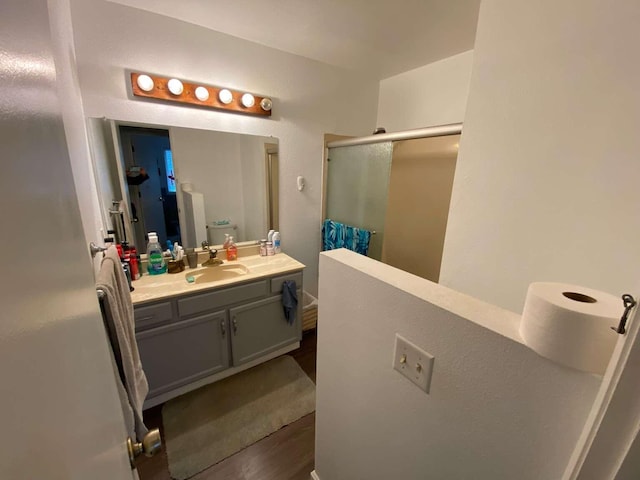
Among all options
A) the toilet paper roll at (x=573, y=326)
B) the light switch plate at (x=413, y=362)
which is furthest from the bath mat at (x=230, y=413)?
the toilet paper roll at (x=573, y=326)

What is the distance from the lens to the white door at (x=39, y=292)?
24 centimetres

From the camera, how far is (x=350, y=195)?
240cm

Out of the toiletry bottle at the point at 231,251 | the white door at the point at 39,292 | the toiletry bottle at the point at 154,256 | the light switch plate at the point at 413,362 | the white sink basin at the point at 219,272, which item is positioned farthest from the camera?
the toiletry bottle at the point at 231,251

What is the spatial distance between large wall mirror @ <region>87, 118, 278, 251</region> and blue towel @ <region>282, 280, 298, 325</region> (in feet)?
1.94

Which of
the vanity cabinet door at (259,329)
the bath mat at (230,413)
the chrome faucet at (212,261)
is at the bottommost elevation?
the bath mat at (230,413)

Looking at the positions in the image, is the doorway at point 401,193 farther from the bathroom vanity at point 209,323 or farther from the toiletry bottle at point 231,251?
the toiletry bottle at point 231,251

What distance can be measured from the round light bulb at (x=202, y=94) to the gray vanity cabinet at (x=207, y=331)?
1.36 metres

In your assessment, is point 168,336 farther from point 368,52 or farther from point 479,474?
point 368,52

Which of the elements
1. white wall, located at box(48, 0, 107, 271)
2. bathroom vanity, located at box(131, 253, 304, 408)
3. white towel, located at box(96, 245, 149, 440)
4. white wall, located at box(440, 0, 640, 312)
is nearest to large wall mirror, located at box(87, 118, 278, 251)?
white wall, located at box(48, 0, 107, 271)

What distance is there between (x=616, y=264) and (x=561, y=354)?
55 cm

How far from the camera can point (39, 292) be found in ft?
1.01

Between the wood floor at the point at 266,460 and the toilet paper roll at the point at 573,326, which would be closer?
the toilet paper roll at the point at 573,326

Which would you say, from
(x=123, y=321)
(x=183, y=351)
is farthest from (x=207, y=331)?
(x=123, y=321)

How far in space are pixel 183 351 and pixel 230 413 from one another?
52cm
